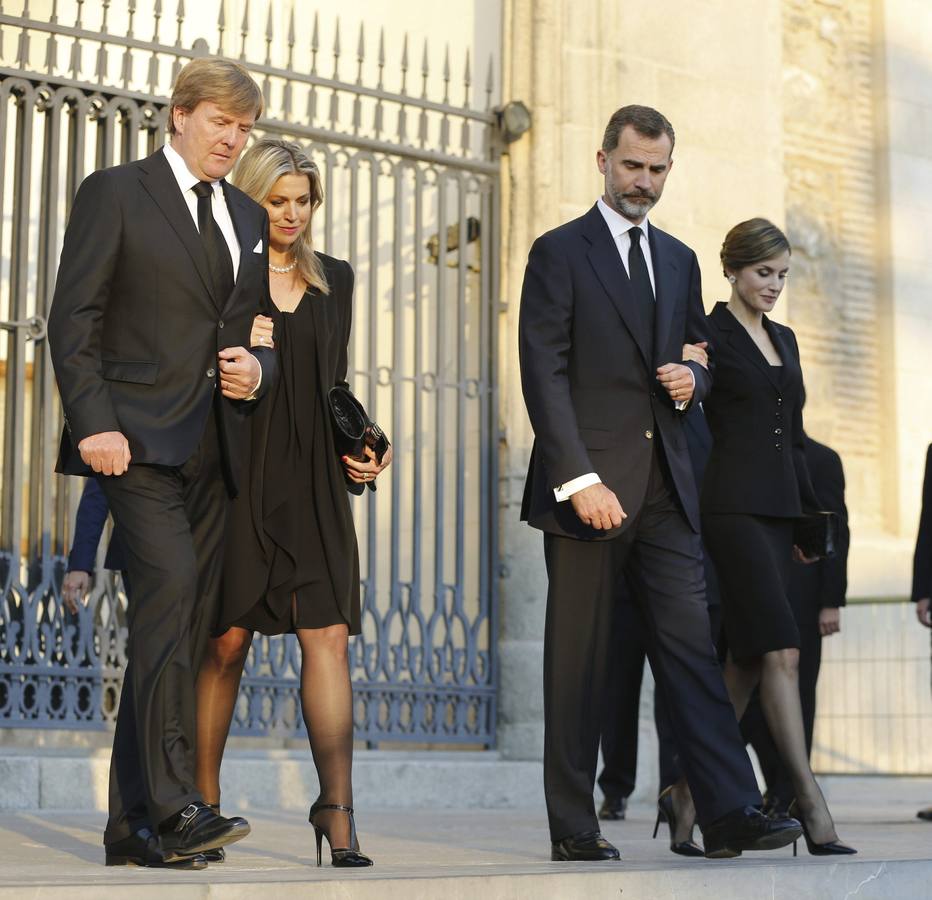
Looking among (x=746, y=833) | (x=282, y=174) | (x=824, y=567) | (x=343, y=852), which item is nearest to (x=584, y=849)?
(x=746, y=833)

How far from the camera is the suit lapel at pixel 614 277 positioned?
15.5ft

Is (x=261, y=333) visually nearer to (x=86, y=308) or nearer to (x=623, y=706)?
(x=86, y=308)

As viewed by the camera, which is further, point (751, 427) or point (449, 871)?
point (751, 427)

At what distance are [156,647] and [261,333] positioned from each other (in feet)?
2.63

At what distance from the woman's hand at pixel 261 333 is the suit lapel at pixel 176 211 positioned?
0.15m

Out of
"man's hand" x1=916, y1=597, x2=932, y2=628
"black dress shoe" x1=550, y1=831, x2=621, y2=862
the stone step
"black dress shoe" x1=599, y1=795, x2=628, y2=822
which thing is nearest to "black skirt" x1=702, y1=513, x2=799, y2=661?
"black dress shoe" x1=550, y1=831, x2=621, y2=862

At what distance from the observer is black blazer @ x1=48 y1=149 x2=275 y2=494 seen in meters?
4.06

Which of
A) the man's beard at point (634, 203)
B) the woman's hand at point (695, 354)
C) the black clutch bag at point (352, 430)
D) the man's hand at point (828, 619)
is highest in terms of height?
the man's beard at point (634, 203)

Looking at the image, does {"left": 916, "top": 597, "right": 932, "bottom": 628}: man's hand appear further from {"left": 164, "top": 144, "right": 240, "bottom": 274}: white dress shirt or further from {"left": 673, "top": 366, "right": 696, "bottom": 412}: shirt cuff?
{"left": 164, "top": 144, "right": 240, "bottom": 274}: white dress shirt

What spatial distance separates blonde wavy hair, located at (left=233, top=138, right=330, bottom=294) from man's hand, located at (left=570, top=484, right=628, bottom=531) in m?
0.81

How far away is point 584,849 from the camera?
448cm

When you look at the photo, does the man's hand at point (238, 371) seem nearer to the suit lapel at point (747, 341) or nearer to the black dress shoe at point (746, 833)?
the black dress shoe at point (746, 833)

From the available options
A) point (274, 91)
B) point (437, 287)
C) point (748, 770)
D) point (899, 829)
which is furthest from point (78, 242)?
point (274, 91)

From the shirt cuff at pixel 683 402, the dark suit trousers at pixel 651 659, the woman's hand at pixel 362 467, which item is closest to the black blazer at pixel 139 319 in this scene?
the woman's hand at pixel 362 467
